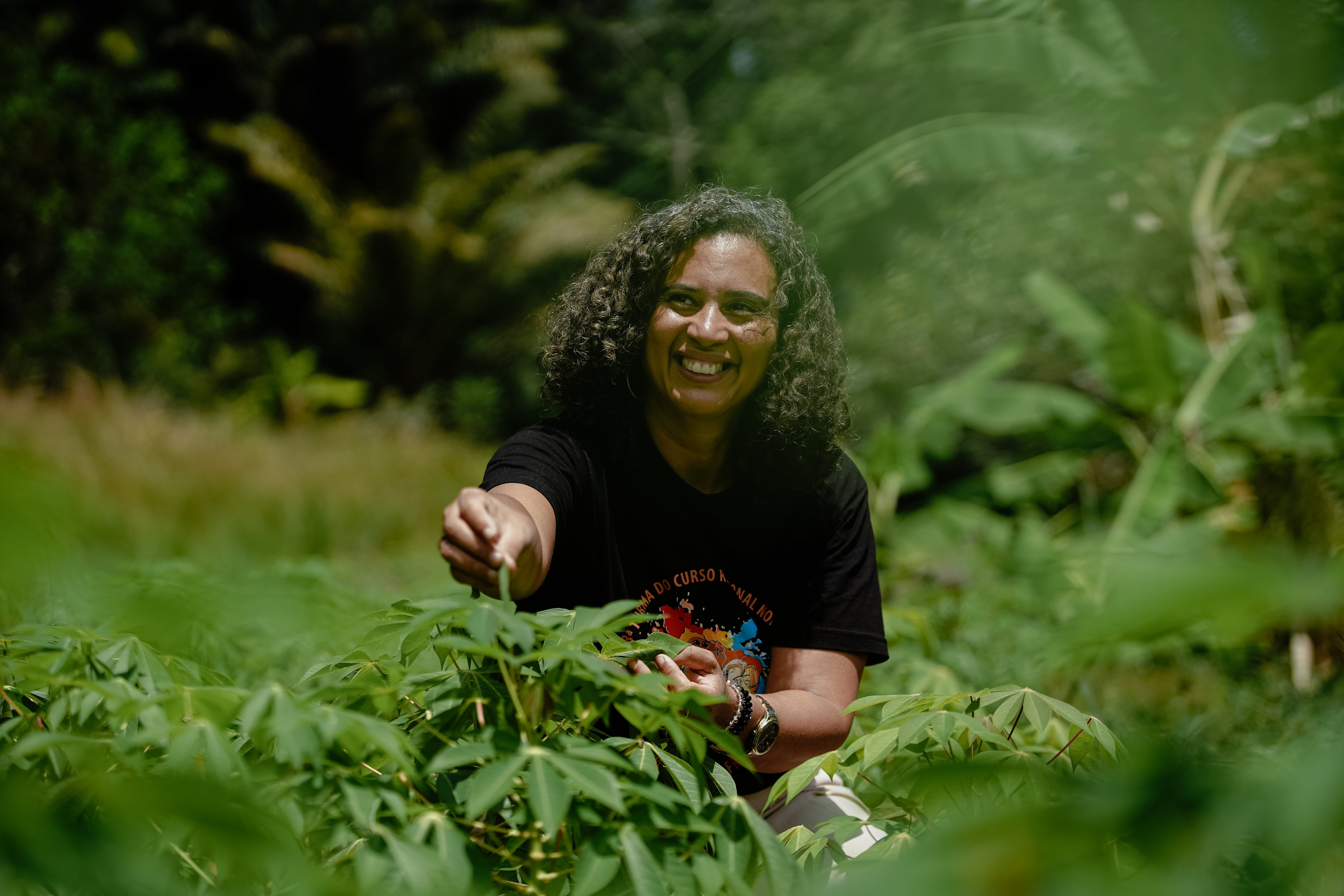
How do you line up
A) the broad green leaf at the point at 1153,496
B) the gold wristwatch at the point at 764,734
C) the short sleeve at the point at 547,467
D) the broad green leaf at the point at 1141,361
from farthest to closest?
the broad green leaf at the point at 1141,361 < the broad green leaf at the point at 1153,496 < the short sleeve at the point at 547,467 < the gold wristwatch at the point at 764,734

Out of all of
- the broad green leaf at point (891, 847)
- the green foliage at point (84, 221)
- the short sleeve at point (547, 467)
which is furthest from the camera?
the green foliage at point (84, 221)

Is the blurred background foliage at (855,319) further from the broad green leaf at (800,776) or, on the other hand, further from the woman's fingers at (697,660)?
the woman's fingers at (697,660)

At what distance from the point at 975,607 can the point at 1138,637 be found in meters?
3.64

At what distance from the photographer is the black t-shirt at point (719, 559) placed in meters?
1.40

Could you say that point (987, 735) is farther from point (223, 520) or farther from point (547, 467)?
point (223, 520)

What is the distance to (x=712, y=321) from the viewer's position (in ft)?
4.67

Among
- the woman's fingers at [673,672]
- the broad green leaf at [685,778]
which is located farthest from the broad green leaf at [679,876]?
the woman's fingers at [673,672]

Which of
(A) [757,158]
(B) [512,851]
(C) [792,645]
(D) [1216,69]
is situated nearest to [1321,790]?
(B) [512,851]

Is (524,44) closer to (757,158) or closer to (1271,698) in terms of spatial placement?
(757,158)

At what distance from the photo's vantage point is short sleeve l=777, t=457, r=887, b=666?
55.4 inches

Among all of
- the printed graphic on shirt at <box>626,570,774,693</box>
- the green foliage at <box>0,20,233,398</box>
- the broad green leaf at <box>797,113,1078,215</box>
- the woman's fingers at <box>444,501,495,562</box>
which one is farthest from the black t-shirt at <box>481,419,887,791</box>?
the green foliage at <box>0,20,233,398</box>

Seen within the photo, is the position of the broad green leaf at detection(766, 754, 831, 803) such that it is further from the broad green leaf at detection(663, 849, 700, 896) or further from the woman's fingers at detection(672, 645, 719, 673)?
the broad green leaf at detection(663, 849, 700, 896)

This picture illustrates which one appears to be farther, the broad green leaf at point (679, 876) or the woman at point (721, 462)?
the woman at point (721, 462)

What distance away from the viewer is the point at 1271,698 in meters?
2.84
